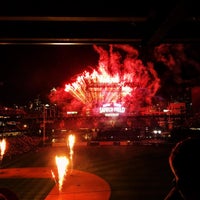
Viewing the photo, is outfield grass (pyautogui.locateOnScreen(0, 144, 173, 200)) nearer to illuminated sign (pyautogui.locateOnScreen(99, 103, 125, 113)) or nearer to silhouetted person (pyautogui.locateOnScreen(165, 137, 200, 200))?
silhouetted person (pyautogui.locateOnScreen(165, 137, 200, 200))

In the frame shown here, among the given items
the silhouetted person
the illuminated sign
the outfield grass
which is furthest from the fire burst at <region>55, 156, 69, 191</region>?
the illuminated sign

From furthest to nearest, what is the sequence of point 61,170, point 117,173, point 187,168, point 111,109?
point 111,109
point 117,173
point 61,170
point 187,168

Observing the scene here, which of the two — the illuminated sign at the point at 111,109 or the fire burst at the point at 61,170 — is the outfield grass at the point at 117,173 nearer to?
the fire burst at the point at 61,170

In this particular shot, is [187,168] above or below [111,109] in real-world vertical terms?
below

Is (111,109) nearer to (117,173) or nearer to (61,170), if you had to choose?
(117,173)

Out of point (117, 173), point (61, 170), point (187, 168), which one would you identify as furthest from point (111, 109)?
point (187, 168)

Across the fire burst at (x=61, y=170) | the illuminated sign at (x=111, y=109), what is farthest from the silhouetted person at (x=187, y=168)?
the illuminated sign at (x=111, y=109)

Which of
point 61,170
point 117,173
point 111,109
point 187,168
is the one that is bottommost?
point 117,173
